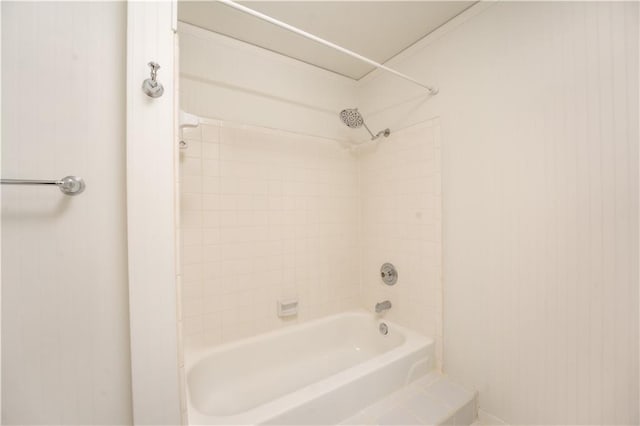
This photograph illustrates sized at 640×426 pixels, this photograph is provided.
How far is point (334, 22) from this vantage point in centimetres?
153

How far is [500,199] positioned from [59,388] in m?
1.91

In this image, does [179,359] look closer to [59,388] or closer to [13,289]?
[59,388]

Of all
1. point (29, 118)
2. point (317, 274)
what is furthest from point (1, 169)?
point (317, 274)

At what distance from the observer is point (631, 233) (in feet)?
3.09

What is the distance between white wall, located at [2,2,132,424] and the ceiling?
905 mm

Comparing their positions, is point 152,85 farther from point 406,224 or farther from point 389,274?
point 389,274

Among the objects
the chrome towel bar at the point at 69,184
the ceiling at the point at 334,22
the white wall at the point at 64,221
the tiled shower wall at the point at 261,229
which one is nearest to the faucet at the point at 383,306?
the tiled shower wall at the point at 261,229

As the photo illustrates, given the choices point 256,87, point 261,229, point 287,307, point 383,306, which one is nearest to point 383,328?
point 383,306

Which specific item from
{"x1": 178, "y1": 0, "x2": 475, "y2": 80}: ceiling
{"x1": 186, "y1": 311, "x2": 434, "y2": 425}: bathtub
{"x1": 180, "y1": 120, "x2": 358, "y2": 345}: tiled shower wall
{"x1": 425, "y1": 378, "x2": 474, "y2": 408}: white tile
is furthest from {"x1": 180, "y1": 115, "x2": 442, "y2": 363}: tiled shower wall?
{"x1": 178, "y1": 0, "x2": 475, "y2": 80}: ceiling

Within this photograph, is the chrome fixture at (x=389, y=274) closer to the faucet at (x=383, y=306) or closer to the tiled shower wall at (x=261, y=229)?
the faucet at (x=383, y=306)

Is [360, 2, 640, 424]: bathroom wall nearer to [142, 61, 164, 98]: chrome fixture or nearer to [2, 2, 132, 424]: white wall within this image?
[142, 61, 164, 98]: chrome fixture

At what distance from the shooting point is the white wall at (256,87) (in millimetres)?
1552

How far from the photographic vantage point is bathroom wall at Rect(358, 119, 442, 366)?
1597mm

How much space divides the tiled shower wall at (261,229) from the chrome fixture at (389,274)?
0.33 meters
